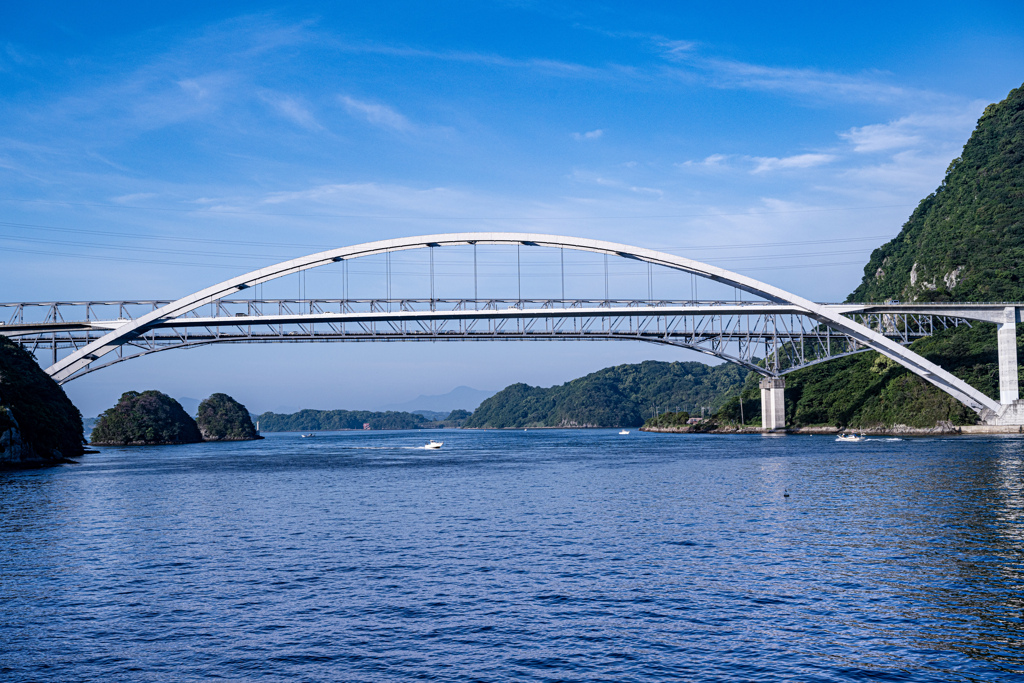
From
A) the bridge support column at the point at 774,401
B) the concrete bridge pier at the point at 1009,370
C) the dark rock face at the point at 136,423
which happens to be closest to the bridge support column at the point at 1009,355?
the concrete bridge pier at the point at 1009,370

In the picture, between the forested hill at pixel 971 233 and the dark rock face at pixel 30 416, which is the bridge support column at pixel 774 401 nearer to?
the forested hill at pixel 971 233

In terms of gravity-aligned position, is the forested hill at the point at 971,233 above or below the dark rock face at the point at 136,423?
above

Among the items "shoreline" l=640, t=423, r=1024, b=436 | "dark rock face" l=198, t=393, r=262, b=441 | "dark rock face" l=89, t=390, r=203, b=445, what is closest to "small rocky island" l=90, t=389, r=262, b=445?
"dark rock face" l=89, t=390, r=203, b=445

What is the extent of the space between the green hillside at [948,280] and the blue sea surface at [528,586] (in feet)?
209

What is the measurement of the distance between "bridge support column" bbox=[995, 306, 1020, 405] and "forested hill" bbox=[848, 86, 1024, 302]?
16.5 m

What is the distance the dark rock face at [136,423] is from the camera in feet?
466

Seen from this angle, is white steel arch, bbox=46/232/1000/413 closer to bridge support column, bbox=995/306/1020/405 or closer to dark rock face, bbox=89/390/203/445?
bridge support column, bbox=995/306/1020/405

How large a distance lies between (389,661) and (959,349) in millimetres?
95594

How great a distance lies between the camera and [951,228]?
11756 cm

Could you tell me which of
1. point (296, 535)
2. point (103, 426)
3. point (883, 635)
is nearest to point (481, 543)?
point (296, 535)

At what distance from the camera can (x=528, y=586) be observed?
18.2 metres

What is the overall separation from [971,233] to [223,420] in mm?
144940

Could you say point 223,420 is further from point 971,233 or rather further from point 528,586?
point 528,586

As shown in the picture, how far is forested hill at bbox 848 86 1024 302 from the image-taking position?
326 feet
